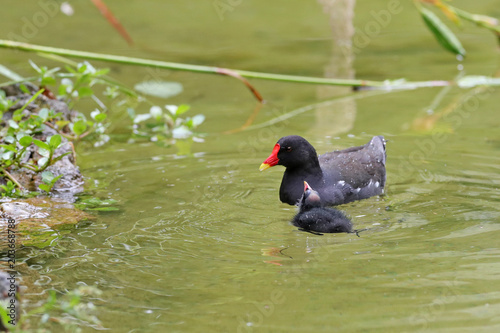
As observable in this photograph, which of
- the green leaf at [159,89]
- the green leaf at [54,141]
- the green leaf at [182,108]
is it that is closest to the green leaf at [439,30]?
the green leaf at [182,108]

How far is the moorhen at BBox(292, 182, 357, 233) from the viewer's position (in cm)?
471

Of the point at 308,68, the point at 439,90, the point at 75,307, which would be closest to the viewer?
the point at 75,307

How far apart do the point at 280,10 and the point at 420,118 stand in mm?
5854

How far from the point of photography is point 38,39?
1079cm

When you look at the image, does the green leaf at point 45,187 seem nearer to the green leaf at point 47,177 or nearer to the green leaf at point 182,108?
the green leaf at point 47,177

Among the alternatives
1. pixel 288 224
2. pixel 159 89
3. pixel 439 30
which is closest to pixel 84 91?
pixel 159 89

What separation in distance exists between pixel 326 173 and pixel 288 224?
41.1 inches

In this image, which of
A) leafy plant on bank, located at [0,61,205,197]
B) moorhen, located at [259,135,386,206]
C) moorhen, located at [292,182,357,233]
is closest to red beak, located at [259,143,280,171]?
moorhen, located at [259,135,386,206]

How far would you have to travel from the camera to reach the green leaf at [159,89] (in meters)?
8.01

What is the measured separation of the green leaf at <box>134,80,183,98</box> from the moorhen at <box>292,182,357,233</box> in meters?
3.57

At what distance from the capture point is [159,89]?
8.10 meters

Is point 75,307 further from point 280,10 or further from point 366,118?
point 280,10

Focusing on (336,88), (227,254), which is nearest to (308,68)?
(336,88)

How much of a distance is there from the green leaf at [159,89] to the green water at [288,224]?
0.90ft
